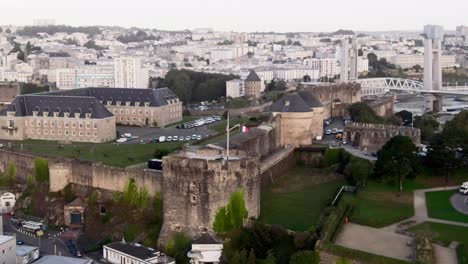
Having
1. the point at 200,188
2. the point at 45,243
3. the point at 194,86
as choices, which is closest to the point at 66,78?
the point at 194,86

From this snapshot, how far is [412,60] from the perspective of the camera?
118875mm

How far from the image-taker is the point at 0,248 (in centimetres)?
2119

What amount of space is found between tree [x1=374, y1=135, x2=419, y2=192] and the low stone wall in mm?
7578

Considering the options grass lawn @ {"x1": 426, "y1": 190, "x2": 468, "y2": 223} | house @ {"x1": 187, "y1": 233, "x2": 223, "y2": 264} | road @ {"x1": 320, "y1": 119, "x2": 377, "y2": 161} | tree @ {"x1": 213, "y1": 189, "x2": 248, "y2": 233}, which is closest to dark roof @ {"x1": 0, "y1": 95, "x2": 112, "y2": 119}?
road @ {"x1": 320, "y1": 119, "x2": 377, "y2": 161}

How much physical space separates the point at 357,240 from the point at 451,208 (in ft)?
13.9

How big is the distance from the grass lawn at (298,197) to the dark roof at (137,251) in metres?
3.24

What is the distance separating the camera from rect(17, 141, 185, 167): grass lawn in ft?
99.6

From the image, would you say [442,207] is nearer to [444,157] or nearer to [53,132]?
[444,157]

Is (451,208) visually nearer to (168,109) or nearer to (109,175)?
(109,175)

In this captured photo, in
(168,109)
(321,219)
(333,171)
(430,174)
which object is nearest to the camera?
(321,219)

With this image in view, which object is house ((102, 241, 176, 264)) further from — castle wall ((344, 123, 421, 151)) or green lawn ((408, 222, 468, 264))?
castle wall ((344, 123, 421, 151))

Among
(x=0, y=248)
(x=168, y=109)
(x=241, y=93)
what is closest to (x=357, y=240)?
(x=0, y=248)

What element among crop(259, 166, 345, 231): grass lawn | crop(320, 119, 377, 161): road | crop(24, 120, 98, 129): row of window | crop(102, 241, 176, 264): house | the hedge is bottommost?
crop(102, 241, 176, 264): house

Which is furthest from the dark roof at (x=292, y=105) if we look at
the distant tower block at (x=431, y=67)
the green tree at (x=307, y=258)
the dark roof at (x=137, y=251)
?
the distant tower block at (x=431, y=67)
